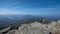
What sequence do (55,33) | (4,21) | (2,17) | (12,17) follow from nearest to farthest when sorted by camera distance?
(55,33), (4,21), (2,17), (12,17)

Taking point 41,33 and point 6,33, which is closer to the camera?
point 41,33

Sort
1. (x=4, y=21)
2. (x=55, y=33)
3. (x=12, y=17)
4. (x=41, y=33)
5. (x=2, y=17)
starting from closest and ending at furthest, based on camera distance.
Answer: (x=41, y=33) < (x=55, y=33) < (x=4, y=21) < (x=2, y=17) < (x=12, y=17)

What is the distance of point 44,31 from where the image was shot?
494 cm

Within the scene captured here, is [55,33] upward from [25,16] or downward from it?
downward

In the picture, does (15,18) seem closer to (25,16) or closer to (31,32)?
(25,16)

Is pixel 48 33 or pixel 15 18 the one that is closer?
pixel 48 33

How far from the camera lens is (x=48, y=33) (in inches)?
197

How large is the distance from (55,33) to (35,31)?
51.4 inches

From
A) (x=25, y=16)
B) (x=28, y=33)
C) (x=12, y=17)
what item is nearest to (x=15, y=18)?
(x=12, y=17)

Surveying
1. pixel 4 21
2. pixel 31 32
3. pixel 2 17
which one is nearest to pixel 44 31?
pixel 31 32

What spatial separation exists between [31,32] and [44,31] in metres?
0.75

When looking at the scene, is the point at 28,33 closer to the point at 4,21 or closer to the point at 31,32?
the point at 31,32

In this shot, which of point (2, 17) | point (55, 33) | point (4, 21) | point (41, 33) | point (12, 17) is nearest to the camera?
point (41, 33)

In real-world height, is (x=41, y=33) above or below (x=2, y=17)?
below
